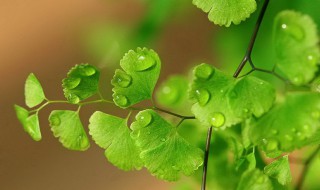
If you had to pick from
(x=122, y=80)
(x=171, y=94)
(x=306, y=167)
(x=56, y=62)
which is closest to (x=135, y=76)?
(x=122, y=80)

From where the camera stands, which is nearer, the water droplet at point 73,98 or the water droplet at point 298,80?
the water droplet at point 298,80

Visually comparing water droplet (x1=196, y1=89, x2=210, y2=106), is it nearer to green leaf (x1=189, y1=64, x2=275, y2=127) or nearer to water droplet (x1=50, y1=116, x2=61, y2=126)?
green leaf (x1=189, y1=64, x2=275, y2=127)

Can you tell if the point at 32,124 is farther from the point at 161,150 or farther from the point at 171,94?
the point at 171,94

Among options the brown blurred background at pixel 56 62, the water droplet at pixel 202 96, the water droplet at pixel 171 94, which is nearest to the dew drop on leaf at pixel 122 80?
the water droplet at pixel 202 96

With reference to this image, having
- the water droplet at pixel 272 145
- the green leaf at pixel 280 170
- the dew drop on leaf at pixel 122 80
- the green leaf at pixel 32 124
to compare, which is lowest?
the green leaf at pixel 280 170

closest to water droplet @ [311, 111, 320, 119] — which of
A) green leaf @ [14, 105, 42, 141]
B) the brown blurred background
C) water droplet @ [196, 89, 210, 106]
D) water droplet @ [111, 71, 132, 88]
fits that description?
water droplet @ [196, 89, 210, 106]

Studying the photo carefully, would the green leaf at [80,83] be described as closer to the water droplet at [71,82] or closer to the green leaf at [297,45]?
the water droplet at [71,82]
